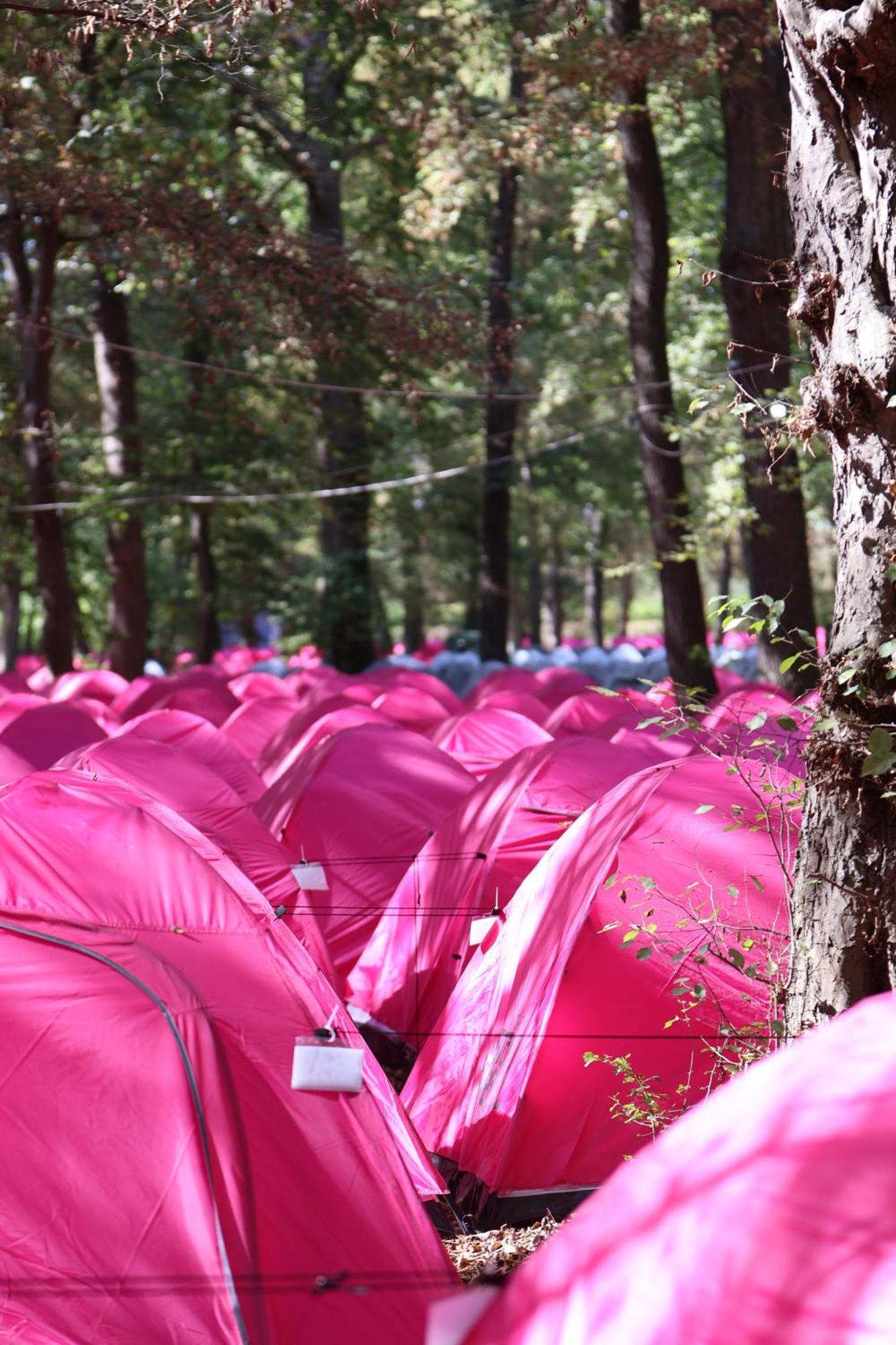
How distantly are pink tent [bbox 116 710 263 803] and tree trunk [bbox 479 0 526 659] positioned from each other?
7272 millimetres

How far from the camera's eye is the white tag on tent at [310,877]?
845cm

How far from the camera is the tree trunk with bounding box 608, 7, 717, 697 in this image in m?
13.0

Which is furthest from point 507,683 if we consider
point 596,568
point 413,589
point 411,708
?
point 413,589

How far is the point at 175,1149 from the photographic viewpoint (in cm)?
416

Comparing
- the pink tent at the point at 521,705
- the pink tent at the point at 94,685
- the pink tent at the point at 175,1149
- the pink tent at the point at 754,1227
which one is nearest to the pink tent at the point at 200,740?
the pink tent at the point at 521,705

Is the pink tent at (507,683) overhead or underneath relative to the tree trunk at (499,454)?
underneath

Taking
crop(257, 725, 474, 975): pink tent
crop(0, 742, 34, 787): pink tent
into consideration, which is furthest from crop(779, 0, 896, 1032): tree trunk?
crop(0, 742, 34, 787): pink tent

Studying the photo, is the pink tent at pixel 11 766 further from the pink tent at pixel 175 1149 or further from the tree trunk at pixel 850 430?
the tree trunk at pixel 850 430

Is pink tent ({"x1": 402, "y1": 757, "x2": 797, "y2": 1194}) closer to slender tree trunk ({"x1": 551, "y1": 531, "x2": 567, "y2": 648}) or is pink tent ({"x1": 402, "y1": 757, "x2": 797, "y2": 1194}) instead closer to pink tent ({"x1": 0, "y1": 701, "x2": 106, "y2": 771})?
pink tent ({"x1": 0, "y1": 701, "x2": 106, "y2": 771})

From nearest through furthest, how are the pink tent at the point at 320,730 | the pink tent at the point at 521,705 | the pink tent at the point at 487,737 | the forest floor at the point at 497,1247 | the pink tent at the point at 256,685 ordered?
the forest floor at the point at 497,1247 → the pink tent at the point at 320,730 → the pink tent at the point at 487,737 → the pink tent at the point at 521,705 → the pink tent at the point at 256,685

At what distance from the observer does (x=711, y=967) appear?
6062 mm

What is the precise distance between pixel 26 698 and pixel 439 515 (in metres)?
18.8

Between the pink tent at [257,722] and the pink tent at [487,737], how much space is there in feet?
11.1

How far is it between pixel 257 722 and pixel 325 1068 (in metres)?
12.3
